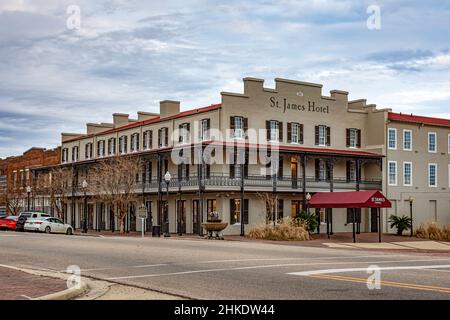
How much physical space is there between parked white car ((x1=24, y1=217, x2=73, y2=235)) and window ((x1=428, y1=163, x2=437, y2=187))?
29.8 metres

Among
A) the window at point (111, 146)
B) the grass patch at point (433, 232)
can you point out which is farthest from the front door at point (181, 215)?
the grass patch at point (433, 232)

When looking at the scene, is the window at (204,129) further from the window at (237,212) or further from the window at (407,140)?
the window at (407,140)

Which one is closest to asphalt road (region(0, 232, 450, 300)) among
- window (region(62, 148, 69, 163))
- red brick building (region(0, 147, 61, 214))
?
red brick building (region(0, 147, 61, 214))

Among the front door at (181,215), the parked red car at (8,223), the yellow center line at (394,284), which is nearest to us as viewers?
the yellow center line at (394,284)

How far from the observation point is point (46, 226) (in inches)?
1893

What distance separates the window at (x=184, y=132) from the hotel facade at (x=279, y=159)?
0.26ft

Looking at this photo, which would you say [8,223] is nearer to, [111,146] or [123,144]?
[123,144]

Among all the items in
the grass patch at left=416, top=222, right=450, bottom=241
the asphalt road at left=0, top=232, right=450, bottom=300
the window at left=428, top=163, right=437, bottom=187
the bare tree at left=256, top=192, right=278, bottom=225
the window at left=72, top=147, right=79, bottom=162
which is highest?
the window at left=72, top=147, right=79, bottom=162

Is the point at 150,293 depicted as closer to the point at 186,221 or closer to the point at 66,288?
the point at 66,288

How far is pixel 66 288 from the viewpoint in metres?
13.2

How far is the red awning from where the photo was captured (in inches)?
1613

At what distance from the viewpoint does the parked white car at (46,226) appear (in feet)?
158

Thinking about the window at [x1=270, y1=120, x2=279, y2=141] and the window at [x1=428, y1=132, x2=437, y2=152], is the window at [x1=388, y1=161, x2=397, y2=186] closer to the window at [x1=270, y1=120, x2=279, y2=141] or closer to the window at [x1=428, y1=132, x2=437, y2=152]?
the window at [x1=428, y1=132, x2=437, y2=152]
